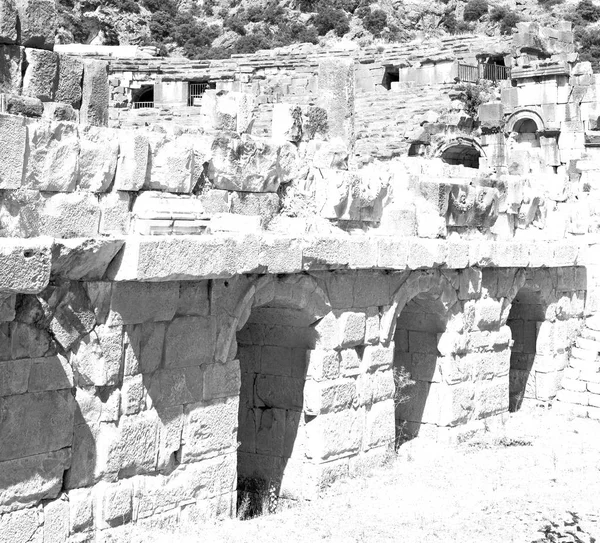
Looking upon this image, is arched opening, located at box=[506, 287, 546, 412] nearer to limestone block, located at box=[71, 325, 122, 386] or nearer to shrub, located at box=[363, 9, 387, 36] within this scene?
limestone block, located at box=[71, 325, 122, 386]

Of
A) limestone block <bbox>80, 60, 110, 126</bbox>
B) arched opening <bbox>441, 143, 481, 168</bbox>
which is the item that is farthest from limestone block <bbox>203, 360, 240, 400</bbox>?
arched opening <bbox>441, 143, 481, 168</bbox>

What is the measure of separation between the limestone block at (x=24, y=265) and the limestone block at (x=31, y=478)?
4.02ft

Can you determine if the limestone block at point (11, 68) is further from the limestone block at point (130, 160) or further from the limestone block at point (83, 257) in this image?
the limestone block at point (83, 257)

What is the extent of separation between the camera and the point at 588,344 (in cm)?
1436

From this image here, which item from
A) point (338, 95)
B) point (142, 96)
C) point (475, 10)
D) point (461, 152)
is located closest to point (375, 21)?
point (475, 10)

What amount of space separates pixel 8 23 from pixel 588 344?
10015 mm

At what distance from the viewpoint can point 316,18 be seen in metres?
51.3

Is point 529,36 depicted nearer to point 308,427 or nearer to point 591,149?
point 591,149

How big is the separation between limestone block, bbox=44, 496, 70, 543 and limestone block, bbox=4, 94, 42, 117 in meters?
2.77

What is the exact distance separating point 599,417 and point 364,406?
4787 mm

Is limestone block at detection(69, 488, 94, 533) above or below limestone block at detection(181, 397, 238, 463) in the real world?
below

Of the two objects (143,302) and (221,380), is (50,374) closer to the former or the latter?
(143,302)

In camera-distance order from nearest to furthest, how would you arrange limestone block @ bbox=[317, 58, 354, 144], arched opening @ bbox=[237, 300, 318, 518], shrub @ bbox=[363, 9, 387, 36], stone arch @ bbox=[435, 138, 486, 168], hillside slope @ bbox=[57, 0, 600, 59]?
arched opening @ bbox=[237, 300, 318, 518], limestone block @ bbox=[317, 58, 354, 144], stone arch @ bbox=[435, 138, 486, 168], hillside slope @ bbox=[57, 0, 600, 59], shrub @ bbox=[363, 9, 387, 36]

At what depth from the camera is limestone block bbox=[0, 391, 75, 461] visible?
6402mm
